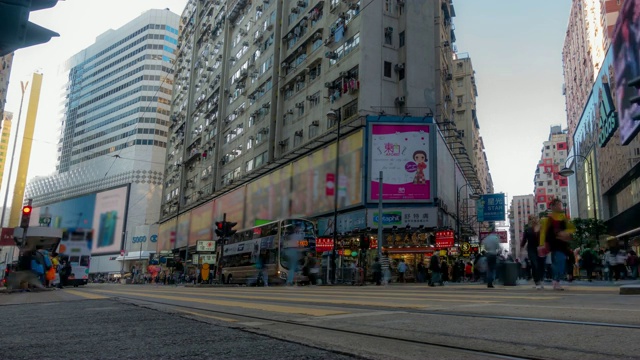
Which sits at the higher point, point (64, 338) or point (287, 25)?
point (287, 25)

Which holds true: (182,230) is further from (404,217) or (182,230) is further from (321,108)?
(404,217)

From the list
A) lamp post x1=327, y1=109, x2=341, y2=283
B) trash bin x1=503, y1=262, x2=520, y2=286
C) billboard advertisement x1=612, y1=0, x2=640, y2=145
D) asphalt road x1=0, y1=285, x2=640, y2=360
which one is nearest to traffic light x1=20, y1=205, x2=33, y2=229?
asphalt road x1=0, y1=285, x2=640, y2=360

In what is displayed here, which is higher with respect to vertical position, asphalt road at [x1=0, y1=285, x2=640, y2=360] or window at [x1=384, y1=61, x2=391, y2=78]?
window at [x1=384, y1=61, x2=391, y2=78]

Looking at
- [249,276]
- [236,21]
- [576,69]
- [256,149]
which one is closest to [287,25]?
[256,149]

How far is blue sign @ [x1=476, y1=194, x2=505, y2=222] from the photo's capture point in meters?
36.3

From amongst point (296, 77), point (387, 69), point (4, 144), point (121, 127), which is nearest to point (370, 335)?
point (387, 69)

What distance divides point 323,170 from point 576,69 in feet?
214

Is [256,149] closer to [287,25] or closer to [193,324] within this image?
[287,25]

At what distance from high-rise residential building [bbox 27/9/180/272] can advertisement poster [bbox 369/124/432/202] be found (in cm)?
6959

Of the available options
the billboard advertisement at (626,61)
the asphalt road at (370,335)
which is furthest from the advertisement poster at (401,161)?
the asphalt road at (370,335)

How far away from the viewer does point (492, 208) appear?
36.8 meters

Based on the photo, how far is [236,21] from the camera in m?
61.1

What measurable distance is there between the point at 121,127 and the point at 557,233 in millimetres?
110139

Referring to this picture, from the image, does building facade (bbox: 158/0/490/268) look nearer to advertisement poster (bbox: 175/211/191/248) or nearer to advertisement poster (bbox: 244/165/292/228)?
advertisement poster (bbox: 244/165/292/228)
